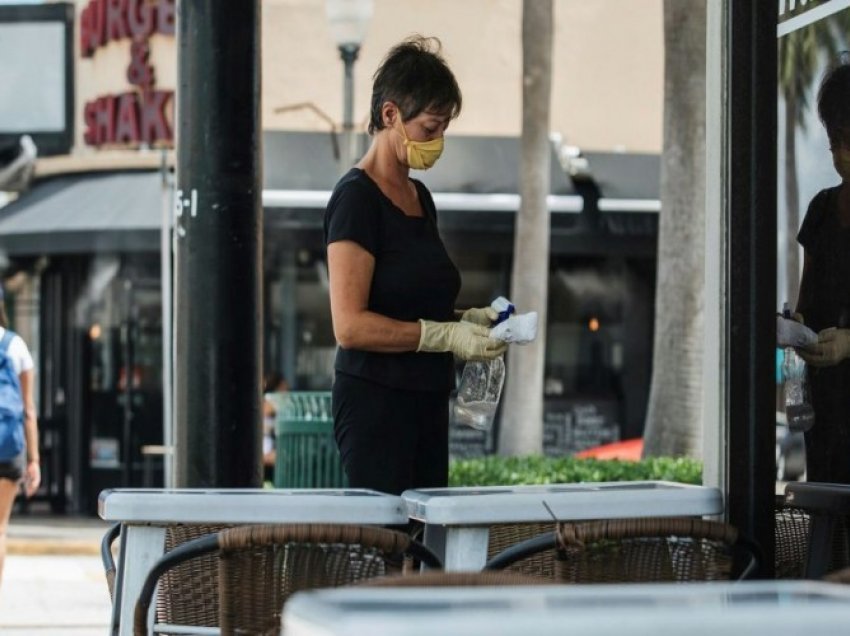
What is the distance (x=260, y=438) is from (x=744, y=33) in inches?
95.2

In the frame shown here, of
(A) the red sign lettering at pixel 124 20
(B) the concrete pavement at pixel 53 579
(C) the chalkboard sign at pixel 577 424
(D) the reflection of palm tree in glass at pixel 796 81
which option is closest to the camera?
(D) the reflection of palm tree in glass at pixel 796 81

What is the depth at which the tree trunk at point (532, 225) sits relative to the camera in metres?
16.5

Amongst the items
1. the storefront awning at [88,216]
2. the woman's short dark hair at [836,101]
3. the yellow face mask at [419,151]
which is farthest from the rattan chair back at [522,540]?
the storefront awning at [88,216]

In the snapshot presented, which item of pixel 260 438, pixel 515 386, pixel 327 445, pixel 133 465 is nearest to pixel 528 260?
pixel 515 386

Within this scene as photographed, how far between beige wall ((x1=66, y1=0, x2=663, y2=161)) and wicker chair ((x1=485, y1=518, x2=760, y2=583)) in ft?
51.3

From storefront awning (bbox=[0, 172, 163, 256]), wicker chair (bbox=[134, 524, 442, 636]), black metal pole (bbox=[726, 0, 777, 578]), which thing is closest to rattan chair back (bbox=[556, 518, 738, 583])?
wicker chair (bbox=[134, 524, 442, 636])

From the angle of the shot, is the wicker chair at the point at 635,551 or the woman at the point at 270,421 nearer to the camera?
the wicker chair at the point at 635,551

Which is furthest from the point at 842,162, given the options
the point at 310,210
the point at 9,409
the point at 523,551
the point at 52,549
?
the point at 310,210

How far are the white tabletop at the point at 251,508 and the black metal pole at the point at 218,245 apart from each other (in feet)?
6.48

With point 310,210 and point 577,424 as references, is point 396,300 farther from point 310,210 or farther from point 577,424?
point 577,424

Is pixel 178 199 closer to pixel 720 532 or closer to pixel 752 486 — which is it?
pixel 752 486

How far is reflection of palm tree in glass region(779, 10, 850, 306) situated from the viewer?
14.8 ft

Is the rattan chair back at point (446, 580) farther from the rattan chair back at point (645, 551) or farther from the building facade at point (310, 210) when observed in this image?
the building facade at point (310, 210)

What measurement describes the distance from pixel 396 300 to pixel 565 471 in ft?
19.9
